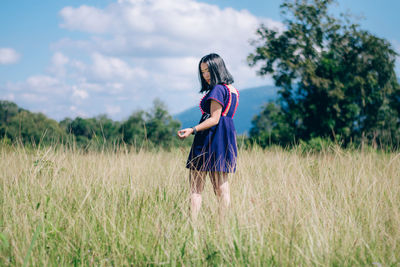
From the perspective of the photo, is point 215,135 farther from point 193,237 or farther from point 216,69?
point 193,237

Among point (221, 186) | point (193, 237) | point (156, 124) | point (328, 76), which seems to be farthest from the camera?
point (156, 124)

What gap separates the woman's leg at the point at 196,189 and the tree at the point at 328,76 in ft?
56.0

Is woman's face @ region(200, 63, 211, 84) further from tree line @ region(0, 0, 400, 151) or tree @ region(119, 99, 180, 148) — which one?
tree @ region(119, 99, 180, 148)

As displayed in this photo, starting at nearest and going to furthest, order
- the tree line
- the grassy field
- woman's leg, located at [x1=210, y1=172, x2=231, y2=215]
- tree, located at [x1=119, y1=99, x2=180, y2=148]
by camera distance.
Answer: the grassy field, woman's leg, located at [x1=210, y1=172, x2=231, y2=215], the tree line, tree, located at [x1=119, y1=99, x2=180, y2=148]

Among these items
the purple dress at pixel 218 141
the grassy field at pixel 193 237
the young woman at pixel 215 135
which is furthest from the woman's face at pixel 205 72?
the grassy field at pixel 193 237

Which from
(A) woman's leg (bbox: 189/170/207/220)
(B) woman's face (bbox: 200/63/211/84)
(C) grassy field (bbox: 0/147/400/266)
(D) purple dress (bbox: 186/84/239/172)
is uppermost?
(B) woman's face (bbox: 200/63/211/84)

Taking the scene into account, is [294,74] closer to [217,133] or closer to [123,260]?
[217,133]

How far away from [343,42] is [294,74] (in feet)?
11.8

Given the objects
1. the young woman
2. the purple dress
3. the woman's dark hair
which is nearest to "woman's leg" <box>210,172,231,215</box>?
the young woman

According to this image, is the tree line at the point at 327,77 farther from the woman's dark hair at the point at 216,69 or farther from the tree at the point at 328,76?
the woman's dark hair at the point at 216,69

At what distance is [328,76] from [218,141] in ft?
63.2

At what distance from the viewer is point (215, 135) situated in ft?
10.3

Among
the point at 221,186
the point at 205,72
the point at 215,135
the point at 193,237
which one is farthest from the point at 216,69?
the point at 193,237

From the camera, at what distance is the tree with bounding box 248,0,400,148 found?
65.1ft
